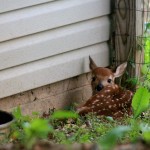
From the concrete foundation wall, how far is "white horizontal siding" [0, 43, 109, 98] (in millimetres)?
78

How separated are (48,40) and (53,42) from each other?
0.08 meters

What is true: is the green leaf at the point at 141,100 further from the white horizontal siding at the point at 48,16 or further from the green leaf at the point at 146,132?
the white horizontal siding at the point at 48,16

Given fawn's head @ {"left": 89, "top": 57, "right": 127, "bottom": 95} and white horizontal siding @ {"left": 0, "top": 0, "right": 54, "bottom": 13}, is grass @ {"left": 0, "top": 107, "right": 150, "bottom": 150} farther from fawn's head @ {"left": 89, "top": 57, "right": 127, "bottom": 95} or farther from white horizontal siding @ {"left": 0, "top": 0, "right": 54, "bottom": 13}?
white horizontal siding @ {"left": 0, "top": 0, "right": 54, "bottom": 13}

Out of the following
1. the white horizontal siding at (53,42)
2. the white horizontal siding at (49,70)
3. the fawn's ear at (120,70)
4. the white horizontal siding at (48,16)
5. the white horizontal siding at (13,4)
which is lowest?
the fawn's ear at (120,70)

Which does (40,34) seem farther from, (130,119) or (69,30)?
(130,119)

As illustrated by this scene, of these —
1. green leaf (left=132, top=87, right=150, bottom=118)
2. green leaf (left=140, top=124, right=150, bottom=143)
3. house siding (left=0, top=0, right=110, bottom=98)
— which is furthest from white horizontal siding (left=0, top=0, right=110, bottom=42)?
green leaf (left=140, top=124, right=150, bottom=143)

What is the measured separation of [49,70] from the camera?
5.87m

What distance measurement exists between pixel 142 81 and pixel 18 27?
1.58 meters

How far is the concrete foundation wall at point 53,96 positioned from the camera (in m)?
5.68

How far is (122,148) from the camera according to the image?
97.3 inches

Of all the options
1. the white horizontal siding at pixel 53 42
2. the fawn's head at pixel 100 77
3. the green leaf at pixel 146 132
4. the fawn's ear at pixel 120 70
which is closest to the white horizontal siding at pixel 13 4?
the white horizontal siding at pixel 53 42

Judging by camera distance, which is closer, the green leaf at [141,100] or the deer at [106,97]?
the green leaf at [141,100]

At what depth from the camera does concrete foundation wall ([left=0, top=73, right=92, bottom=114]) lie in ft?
18.6

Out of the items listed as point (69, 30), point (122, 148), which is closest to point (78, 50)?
point (69, 30)
